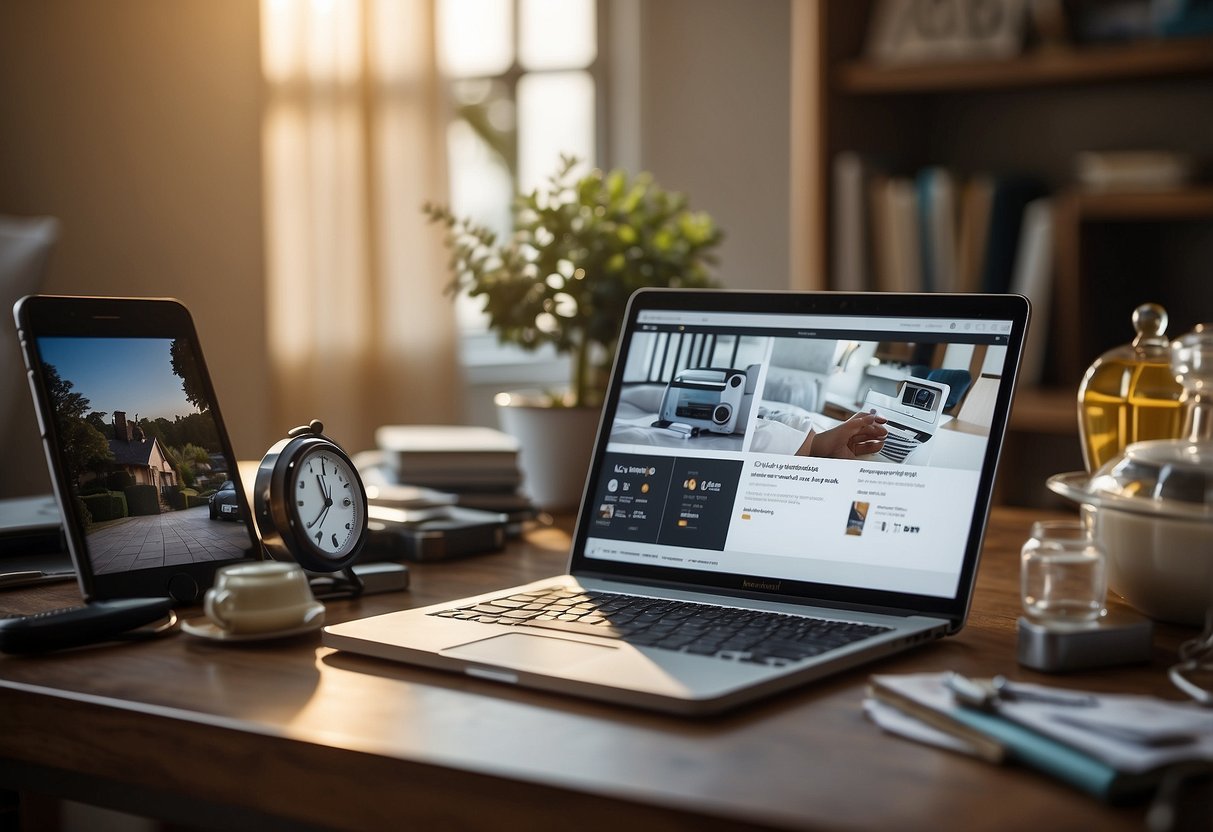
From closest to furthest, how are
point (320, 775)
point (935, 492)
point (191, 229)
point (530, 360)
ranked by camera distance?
point (320, 775)
point (935, 492)
point (191, 229)
point (530, 360)

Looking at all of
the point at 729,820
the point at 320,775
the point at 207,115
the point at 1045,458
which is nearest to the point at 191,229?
the point at 207,115

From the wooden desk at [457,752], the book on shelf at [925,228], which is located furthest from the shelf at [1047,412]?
the wooden desk at [457,752]

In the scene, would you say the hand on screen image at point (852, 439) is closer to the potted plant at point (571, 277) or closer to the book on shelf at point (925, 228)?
the potted plant at point (571, 277)

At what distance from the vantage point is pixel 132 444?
1.06m

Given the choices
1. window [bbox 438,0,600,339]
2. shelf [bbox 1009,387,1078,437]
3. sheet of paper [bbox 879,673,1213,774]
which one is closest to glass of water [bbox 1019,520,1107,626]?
sheet of paper [bbox 879,673,1213,774]

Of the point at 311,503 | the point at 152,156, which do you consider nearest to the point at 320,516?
the point at 311,503

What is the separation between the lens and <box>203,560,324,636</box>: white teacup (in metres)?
0.92

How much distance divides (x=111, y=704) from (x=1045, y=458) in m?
2.36

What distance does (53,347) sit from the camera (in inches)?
40.5

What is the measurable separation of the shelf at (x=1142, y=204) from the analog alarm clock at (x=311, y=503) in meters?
1.75

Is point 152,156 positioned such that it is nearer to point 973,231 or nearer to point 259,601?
point 973,231

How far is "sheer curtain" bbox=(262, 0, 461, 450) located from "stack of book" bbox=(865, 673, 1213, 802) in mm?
2256

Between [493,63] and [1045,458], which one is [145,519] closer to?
[1045,458]

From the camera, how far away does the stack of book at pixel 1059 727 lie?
62 centimetres
